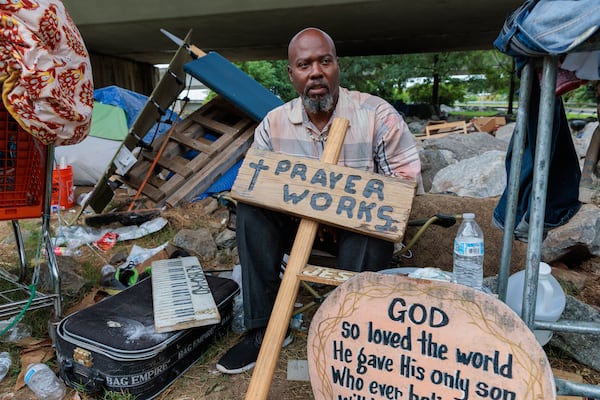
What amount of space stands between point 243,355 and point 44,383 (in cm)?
86

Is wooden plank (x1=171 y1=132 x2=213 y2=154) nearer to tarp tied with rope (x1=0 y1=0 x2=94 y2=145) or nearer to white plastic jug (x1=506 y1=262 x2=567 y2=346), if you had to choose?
tarp tied with rope (x1=0 y1=0 x2=94 y2=145)

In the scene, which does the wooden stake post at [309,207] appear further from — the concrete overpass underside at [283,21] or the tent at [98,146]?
the concrete overpass underside at [283,21]

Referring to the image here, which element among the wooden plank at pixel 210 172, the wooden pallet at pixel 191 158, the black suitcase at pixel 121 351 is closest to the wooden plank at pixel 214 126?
the wooden pallet at pixel 191 158

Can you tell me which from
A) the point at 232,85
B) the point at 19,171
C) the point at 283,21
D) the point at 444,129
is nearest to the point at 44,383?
the point at 19,171

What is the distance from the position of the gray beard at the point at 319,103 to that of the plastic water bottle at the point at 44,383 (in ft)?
5.58

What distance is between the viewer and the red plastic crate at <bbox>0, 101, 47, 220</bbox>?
2023 millimetres

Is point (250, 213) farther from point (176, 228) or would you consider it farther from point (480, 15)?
point (480, 15)

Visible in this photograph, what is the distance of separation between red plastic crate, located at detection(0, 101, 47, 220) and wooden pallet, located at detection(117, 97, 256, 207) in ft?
6.76

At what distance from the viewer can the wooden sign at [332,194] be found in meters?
1.52

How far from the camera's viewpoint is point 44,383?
1.85 meters

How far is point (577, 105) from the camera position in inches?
725

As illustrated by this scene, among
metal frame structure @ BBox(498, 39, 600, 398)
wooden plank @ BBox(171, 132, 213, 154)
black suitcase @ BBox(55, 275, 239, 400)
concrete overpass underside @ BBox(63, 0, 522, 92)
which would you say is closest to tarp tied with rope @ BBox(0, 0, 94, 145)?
black suitcase @ BBox(55, 275, 239, 400)

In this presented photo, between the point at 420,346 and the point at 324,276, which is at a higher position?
the point at 324,276

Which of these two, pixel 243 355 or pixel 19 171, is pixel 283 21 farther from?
→ pixel 243 355
